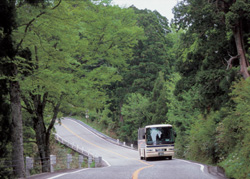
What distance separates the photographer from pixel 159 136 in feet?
81.3

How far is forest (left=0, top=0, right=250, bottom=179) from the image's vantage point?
12.9 meters

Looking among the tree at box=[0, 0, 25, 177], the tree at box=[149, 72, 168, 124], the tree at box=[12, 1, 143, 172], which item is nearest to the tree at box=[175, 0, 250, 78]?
the tree at box=[12, 1, 143, 172]

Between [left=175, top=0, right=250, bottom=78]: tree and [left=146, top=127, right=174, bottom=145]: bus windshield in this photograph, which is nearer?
[left=175, top=0, right=250, bottom=78]: tree

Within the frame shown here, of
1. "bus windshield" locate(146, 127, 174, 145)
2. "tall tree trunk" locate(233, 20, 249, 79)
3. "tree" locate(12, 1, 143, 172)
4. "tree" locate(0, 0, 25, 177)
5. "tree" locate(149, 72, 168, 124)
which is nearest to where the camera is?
"tree" locate(0, 0, 25, 177)

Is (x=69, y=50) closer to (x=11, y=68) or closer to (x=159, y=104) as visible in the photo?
(x=11, y=68)

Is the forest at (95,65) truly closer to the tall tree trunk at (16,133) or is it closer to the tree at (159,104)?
the tall tree trunk at (16,133)

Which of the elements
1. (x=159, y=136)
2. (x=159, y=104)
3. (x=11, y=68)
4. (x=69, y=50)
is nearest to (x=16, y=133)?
(x=11, y=68)

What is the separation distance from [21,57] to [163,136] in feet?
46.8

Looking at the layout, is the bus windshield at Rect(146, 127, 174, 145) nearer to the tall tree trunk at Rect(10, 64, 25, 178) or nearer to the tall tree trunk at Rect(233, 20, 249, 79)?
the tall tree trunk at Rect(233, 20, 249, 79)

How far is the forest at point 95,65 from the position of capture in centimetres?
1294

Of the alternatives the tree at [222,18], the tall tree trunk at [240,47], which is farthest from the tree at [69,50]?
the tall tree trunk at [240,47]

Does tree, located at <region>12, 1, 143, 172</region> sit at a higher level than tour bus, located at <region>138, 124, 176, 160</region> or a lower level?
higher

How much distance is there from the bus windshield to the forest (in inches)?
85.6

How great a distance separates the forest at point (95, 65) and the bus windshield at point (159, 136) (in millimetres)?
2175
